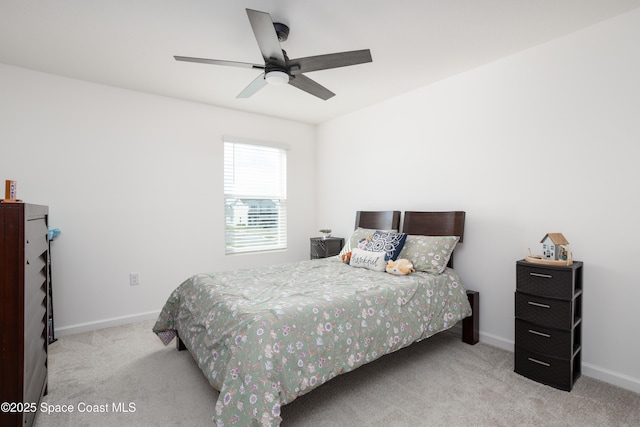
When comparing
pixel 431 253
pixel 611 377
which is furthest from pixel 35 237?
pixel 611 377

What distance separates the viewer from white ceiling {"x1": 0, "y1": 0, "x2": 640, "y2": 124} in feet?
6.58

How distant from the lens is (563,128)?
2412 mm

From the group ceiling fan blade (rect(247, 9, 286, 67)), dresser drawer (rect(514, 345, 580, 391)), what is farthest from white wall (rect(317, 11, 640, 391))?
ceiling fan blade (rect(247, 9, 286, 67))

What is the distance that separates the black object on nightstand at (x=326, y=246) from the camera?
413 cm

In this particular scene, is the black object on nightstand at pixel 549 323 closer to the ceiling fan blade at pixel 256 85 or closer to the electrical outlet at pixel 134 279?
the ceiling fan blade at pixel 256 85

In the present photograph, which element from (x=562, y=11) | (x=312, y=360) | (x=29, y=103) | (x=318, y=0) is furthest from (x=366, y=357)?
(x=29, y=103)

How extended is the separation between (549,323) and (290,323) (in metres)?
1.84

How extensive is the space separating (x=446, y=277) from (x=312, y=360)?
1.53 metres

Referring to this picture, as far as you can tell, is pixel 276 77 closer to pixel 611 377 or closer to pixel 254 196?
pixel 254 196

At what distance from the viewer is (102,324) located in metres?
3.26

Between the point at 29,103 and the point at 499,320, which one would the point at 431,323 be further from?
the point at 29,103

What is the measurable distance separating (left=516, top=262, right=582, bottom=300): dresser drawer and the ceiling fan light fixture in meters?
2.19

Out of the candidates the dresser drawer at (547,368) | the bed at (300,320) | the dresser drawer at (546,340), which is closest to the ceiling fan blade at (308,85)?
the bed at (300,320)

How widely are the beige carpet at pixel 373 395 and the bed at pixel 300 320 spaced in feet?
0.92
